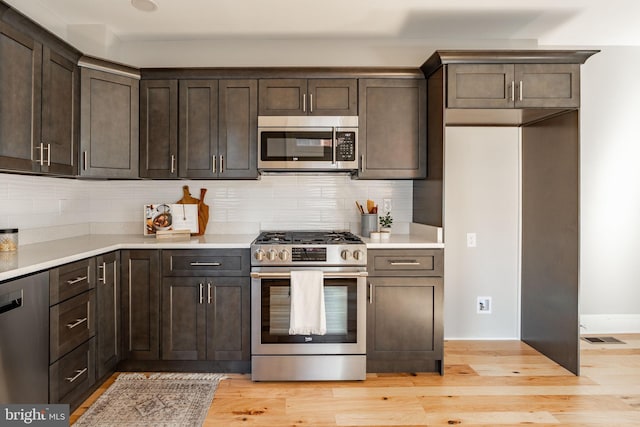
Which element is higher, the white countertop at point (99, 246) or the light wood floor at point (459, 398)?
the white countertop at point (99, 246)

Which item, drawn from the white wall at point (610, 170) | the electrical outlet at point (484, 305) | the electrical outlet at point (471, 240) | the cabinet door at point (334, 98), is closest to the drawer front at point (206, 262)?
the cabinet door at point (334, 98)

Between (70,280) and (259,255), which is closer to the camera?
(70,280)

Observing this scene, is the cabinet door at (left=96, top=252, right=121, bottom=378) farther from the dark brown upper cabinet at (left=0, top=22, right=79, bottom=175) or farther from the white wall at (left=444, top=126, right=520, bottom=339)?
the white wall at (left=444, top=126, right=520, bottom=339)

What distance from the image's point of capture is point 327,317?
2666 mm

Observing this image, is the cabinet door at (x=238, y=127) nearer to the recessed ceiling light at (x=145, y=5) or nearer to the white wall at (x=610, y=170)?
the recessed ceiling light at (x=145, y=5)

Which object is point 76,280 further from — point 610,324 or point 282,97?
point 610,324

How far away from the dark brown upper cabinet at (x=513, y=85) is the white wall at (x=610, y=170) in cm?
92

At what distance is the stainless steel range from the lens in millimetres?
2646

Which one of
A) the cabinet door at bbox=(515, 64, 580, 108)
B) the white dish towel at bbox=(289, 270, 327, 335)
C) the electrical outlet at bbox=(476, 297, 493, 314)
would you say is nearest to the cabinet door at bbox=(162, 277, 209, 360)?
the white dish towel at bbox=(289, 270, 327, 335)

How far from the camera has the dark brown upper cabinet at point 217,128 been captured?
304cm

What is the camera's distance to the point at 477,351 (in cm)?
318

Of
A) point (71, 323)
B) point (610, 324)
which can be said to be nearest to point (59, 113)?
point (71, 323)

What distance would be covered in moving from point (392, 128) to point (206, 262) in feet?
5.62

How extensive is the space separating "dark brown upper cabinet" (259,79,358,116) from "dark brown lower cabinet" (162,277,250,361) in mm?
→ 1332
